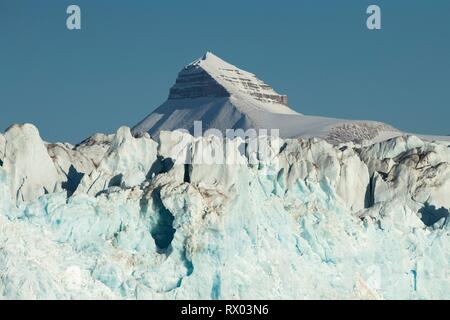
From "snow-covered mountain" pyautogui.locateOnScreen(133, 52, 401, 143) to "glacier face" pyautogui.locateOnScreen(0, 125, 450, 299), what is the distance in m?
63.2

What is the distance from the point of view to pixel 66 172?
4047 cm

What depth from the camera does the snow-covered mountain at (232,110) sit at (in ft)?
364

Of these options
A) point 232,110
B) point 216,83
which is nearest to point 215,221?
point 232,110

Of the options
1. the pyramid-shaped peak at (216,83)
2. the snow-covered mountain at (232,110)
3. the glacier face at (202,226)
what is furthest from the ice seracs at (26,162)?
the pyramid-shaped peak at (216,83)

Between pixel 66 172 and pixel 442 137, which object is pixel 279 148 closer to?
pixel 66 172

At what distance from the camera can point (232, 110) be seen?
123m

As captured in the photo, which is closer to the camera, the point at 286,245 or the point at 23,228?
the point at 23,228

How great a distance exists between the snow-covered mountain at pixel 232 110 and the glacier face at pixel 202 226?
63202mm

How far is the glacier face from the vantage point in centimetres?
3481

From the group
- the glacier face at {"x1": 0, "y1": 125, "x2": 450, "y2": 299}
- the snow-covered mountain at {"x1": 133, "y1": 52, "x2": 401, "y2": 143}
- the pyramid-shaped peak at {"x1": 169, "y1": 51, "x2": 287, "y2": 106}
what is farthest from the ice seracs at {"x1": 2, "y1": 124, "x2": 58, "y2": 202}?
the pyramid-shaped peak at {"x1": 169, "y1": 51, "x2": 287, "y2": 106}

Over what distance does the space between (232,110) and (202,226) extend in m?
87.9

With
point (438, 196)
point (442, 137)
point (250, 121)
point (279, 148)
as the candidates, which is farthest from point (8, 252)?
point (250, 121)

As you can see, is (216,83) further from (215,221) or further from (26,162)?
(215,221)
